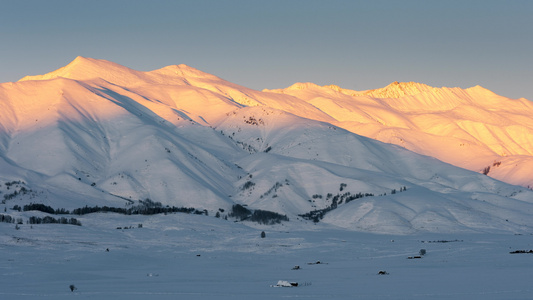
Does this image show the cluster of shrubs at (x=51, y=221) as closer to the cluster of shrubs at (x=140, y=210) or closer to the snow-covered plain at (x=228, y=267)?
the snow-covered plain at (x=228, y=267)

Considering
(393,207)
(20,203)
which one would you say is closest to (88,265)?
(20,203)

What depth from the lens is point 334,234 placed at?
158625 mm

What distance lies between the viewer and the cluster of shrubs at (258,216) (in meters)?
184

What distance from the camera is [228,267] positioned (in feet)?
279

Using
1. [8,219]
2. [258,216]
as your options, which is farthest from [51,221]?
[258,216]

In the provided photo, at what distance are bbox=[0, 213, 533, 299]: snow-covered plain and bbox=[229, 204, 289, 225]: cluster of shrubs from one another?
30317 millimetres

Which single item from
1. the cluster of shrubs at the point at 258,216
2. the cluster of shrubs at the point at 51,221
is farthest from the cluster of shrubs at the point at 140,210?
the cluster of shrubs at the point at 51,221

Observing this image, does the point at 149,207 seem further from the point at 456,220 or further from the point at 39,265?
the point at 39,265

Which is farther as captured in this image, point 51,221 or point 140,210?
point 140,210

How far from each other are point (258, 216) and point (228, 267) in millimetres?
102586

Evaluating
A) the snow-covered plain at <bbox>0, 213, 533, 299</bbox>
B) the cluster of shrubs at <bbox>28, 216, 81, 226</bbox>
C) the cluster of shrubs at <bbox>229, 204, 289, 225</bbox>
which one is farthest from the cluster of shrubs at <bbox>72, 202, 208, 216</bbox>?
the cluster of shrubs at <bbox>28, 216, 81, 226</bbox>

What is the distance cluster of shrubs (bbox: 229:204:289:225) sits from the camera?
604 feet

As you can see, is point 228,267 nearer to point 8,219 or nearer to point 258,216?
point 8,219

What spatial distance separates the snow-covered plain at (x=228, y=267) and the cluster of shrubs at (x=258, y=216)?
99.5 feet
